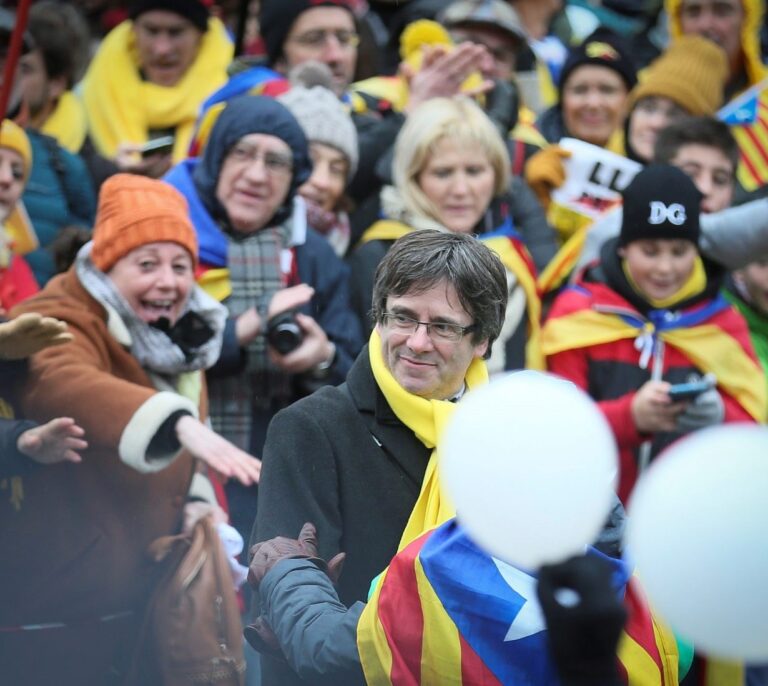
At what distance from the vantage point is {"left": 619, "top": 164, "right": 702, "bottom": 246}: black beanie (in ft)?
16.6

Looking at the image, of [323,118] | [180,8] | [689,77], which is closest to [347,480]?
[323,118]

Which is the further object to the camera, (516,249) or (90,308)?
(516,249)

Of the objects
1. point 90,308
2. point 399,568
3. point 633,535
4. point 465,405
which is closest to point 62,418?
point 90,308

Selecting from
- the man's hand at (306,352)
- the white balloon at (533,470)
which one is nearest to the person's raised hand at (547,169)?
the man's hand at (306,352)

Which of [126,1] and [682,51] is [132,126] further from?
[682,51]

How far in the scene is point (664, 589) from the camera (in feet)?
6.79

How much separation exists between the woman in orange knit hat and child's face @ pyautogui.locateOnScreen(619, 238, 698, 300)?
156 centimetres

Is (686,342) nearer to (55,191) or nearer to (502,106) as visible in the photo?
(502,106)

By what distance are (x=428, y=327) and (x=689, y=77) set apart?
3556mm

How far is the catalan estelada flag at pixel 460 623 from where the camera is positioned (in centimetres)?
274

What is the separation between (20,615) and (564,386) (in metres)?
2.19

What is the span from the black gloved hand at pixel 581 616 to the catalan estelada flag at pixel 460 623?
60 centimetres

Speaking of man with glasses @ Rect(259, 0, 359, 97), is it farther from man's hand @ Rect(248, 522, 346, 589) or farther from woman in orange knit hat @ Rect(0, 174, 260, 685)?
man's hand @ Rect(248, 522, 346, 589)

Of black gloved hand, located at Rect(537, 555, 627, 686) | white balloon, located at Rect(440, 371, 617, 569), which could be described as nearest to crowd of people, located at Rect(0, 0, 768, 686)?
black gloved hand, located at Rect(537, 555, 627, 686)
